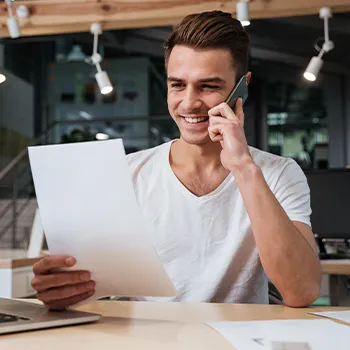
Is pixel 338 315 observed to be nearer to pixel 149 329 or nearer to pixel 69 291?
pixel 149 329

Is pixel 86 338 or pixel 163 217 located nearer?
pixel 86 338

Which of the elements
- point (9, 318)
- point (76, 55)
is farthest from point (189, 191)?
point (76, 55)

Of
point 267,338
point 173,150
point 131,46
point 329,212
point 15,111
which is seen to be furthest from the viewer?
point 131,46

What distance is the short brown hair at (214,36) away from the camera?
4.17 feet

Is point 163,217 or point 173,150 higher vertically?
point 173,150

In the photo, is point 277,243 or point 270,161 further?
point 270,161

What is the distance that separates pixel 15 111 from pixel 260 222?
7265mm

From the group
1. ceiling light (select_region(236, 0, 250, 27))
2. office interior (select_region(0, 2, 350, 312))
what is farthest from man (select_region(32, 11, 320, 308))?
office interior (select_region(0, 2, 350, 312))

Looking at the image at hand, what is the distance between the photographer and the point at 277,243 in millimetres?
1024

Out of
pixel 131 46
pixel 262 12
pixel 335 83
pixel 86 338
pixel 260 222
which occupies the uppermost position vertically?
pixel 131 46

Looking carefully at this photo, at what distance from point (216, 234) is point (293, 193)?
196mm

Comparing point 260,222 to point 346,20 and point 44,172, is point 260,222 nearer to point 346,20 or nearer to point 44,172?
point 44,172

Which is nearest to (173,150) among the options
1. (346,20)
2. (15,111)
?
(346,20)

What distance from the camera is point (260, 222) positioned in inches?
40.8
